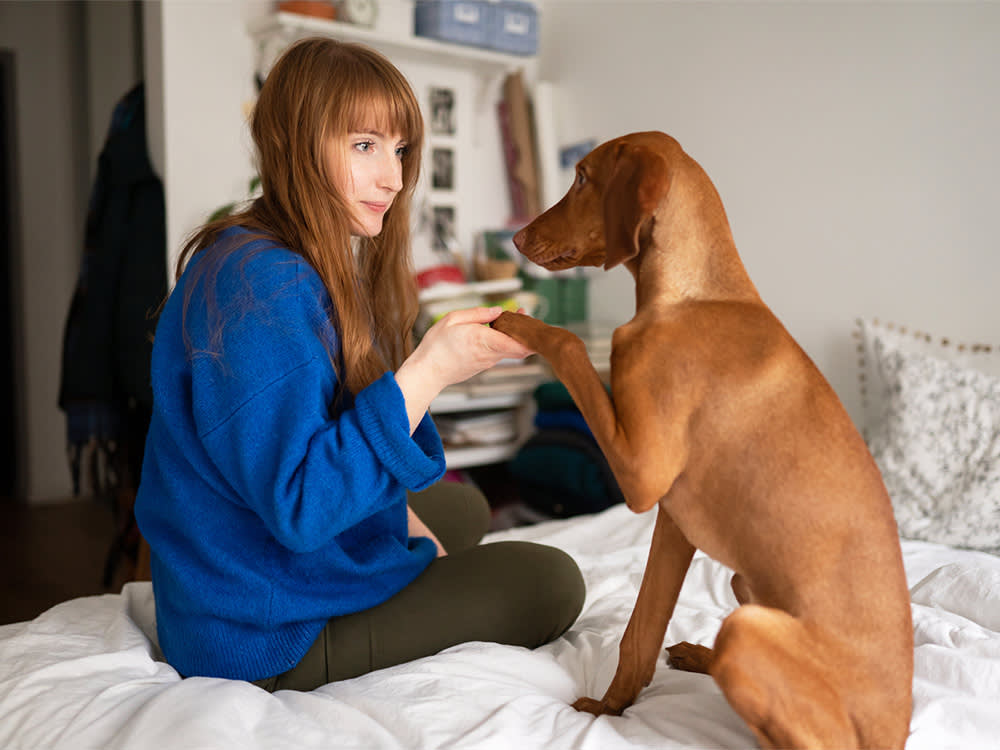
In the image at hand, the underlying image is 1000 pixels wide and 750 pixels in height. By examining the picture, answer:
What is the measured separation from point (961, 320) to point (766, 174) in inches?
30.9

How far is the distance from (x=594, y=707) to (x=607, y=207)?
66 centimetres

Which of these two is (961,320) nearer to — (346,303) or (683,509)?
(683,509)

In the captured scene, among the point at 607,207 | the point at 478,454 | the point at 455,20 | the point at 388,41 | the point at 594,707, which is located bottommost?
the point at 478,454

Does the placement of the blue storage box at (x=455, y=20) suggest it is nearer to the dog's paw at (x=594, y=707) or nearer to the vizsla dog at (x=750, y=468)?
the vizsla dog at (x=750, y=468)

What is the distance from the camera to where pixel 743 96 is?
9.06 feet

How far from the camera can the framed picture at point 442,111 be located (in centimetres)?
335

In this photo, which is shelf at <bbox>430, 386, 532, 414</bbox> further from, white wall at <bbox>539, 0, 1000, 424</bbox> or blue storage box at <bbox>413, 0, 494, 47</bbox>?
blue storage box at <bbox>413, 0, 494, 47</bbox>

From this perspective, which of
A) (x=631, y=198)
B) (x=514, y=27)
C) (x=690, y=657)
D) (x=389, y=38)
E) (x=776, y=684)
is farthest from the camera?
(x=514, y=27)

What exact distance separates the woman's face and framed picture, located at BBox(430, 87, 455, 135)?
81.3 inches

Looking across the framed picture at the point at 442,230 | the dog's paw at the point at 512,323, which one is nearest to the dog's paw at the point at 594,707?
the dog's paw at the point at 512,323

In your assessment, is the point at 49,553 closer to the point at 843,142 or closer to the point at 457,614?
the point at 457,614

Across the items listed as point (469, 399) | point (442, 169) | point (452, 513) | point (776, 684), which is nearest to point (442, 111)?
point (442, 169)

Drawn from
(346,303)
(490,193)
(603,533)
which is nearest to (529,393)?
(490,193)

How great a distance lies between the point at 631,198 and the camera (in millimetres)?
1008
